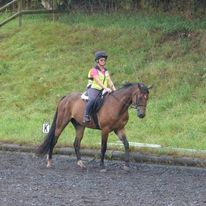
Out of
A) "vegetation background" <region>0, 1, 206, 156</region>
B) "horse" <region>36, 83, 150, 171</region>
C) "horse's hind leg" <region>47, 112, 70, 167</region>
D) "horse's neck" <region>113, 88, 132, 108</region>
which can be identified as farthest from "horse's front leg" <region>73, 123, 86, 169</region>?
"vegetation background" <region>0, 1, 206, 156</region>

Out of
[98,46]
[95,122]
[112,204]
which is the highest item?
[98,46]

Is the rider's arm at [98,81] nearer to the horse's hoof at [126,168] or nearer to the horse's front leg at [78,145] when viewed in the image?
the horse's front leg at [78,145]

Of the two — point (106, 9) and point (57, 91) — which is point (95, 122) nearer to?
point (57, 91)

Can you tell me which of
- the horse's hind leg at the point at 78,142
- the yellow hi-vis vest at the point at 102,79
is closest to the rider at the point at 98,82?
the yellow hi-vis vest at the point at 102,79

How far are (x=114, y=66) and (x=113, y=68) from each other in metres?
0.14

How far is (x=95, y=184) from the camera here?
11109 millimetres

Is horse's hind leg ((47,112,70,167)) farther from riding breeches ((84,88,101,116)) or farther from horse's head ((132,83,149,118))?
horse's head ((132,83,149,118))

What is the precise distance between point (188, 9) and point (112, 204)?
43.4 ft

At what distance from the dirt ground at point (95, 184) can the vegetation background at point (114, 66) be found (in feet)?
5.31

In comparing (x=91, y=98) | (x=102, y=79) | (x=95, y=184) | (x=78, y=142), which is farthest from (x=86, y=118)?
(x=95, y=184)

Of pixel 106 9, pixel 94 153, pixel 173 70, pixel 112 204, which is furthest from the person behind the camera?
pixel 106 9

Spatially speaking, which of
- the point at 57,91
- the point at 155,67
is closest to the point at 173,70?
the point at 155,67

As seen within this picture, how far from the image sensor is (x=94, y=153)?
13.8 meters

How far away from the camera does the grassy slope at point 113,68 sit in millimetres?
15484
